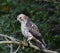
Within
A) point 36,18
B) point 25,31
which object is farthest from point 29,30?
point 36,18

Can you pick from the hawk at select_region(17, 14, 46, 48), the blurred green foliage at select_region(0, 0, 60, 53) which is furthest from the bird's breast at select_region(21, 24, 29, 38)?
the blurred green foliage at select_region(0, 0, 60, 53)

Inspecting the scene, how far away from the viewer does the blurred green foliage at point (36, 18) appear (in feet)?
35.9

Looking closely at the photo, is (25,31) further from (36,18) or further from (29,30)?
(36,18)

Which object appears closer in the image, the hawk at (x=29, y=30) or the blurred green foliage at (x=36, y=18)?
the hawk at (x=29, y=30)

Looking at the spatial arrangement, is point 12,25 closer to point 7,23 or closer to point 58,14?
point 7,23

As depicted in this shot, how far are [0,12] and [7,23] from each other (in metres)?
0.79

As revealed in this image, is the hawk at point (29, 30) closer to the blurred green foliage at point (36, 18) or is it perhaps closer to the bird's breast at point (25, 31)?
the bird's breast at point (25, 31)

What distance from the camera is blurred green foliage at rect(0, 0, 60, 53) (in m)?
10.9

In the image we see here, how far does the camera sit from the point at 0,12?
38.8ft

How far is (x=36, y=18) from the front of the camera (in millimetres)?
11227

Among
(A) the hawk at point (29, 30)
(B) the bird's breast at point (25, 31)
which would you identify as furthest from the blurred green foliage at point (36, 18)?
(B) the bird's breast at point (25, 31)

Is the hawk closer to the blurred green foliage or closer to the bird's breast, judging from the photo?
the bird's breast

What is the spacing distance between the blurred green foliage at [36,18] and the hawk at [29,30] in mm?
647

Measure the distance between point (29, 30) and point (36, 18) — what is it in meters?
1.23
